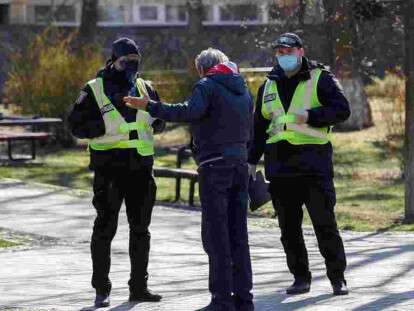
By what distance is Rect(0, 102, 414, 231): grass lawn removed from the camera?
15.4 metres

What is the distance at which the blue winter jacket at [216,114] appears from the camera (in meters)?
8.87

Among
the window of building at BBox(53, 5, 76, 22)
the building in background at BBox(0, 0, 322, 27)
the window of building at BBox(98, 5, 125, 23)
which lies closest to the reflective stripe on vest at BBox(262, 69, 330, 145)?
the building in background at BBox(0, 0, 322, 27)

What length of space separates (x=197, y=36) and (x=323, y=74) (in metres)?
22.4

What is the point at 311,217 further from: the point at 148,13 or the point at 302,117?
the point at 148,13

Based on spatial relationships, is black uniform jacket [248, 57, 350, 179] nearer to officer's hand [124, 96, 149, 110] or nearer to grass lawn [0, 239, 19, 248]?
officer's hand [124, 96, 149, 110]

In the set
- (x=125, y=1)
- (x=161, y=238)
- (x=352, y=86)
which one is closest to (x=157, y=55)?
(x=352, y=86)

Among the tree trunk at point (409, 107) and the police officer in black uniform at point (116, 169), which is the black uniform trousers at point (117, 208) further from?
the tree trunk at point (409, 107)

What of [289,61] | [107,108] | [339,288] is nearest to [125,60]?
[107,108]

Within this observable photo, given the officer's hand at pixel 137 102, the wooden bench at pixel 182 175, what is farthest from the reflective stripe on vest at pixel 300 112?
the wooden bench at pixel 182 175

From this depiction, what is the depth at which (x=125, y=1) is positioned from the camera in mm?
44000

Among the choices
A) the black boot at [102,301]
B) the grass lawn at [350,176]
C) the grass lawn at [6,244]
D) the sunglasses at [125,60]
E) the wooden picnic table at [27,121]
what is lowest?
the grass lawn at [350,176]

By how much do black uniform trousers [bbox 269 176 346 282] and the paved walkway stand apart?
217 mm

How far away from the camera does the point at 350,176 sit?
20.1 m

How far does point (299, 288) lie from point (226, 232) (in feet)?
3.43
